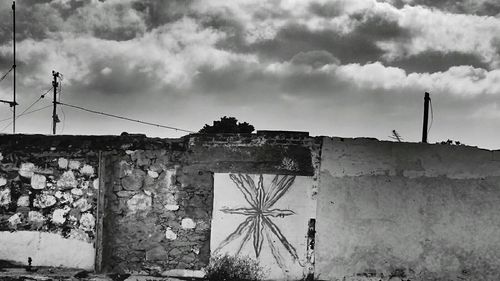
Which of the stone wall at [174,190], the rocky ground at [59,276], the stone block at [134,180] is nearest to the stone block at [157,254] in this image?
the stone wall at [174,190]

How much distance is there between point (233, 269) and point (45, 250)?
2.89m

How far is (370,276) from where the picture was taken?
5895mm

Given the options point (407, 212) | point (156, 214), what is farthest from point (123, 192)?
point (407, 212)

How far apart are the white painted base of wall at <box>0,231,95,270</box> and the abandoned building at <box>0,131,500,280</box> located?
2cm

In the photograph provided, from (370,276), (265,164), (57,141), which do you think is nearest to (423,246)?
(370,276)

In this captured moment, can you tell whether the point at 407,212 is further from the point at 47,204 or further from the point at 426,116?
Answer: the point at 426,116

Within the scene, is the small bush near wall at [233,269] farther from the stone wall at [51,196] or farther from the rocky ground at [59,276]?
the stone wall at [51,196]

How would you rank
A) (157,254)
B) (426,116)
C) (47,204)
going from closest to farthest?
(157,254) < (47,204) < (426,116)

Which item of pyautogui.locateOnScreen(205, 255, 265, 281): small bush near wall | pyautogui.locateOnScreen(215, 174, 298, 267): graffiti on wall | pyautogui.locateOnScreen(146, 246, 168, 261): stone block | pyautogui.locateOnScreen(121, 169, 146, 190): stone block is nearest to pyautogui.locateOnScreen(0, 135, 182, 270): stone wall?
pyautogui.locateOnScreen(121, 169, 146, 190): stone block

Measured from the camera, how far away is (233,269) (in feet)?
20.0

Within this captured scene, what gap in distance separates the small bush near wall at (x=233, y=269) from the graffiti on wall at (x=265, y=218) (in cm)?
9

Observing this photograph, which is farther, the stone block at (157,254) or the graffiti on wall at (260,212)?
the stone block at (157,254)

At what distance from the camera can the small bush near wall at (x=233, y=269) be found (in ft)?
19.9

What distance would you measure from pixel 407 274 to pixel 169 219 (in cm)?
352
